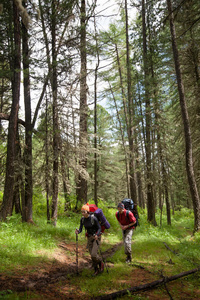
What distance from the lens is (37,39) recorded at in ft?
36.8

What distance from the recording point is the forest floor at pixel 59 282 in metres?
4.29

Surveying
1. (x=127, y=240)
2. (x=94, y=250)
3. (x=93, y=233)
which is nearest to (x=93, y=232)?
(x=93, y=233)

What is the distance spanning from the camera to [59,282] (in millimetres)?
5141

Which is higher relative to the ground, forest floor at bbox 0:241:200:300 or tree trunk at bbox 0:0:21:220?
tree trunk at bbox 0:0:21:220

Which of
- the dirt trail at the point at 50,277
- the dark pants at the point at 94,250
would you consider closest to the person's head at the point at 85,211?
the dark pants at the point at 94,250

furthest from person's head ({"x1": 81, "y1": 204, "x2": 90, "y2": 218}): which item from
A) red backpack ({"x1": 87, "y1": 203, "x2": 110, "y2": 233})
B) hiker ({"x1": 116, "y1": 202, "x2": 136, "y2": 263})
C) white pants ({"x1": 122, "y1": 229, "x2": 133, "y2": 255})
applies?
white pants ({"x1": 122, "y1": 229, "x2": 133, "y2": 255})

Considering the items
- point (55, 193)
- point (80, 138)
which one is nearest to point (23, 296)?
point (55, 193)

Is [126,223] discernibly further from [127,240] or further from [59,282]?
[59,282]

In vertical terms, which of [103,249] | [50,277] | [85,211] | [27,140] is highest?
[27,140]

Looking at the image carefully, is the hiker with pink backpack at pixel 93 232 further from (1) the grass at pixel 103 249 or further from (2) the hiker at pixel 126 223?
(2) the hiker at pixel 126 223

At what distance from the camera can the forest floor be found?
4289mm

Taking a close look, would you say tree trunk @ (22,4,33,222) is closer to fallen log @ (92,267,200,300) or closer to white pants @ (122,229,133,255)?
white pants @ (122,229,133,255)

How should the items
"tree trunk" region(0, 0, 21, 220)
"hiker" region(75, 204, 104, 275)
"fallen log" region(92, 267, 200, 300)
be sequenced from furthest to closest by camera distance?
"tree trunk" region(0, 0, 21, 220)
"hiker" region(75, 204, 104, 275)
"fallen log" region(92, 267, 200, 300)

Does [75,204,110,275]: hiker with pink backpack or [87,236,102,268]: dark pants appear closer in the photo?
[87,236,102,268]: dark pants
